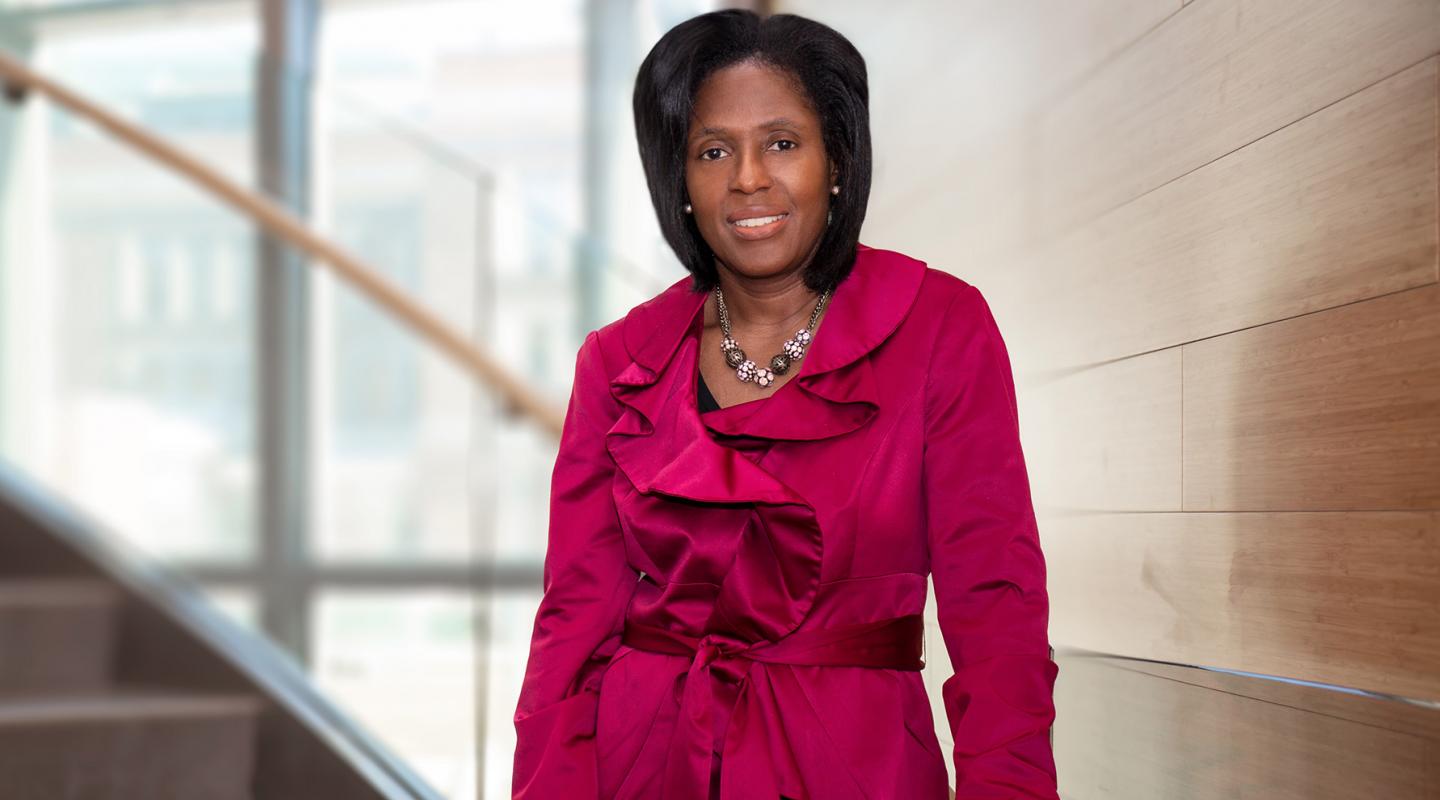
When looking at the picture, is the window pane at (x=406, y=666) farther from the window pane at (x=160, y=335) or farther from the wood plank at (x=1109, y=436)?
the wood plank at (x=1109, y=436)

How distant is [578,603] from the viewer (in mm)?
1189

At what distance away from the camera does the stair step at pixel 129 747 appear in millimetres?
2166

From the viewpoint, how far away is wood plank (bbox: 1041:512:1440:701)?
0.91 m

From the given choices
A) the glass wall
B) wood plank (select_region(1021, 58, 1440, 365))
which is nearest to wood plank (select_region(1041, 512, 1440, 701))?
wood plank (select_region(1021, 58, 1440, 365))

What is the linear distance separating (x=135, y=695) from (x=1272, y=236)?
7.04 ft

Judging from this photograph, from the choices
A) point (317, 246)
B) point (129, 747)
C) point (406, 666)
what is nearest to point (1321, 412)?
point (317, 246)

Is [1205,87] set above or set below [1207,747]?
above

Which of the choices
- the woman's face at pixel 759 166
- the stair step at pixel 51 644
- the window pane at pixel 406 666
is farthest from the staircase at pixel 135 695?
the woman's face at pixel 759 166

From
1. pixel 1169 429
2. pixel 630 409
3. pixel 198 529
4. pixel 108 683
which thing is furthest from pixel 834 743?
pixel 198 529

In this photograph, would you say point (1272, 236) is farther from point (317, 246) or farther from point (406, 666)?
point (406, 666)

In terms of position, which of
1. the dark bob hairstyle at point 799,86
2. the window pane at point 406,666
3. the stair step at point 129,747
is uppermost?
the dark bob hairstyle at point 799,86

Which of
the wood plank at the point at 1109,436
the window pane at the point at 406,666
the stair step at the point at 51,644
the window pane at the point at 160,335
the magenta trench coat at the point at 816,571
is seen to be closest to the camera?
the magenta trench coat at the point at 816,571

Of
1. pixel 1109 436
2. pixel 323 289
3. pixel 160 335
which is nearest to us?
pixel 1109 436

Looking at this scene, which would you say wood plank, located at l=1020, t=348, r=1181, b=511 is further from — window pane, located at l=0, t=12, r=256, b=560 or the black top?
window pane, located at l=0, t=12, r=256, b=560
